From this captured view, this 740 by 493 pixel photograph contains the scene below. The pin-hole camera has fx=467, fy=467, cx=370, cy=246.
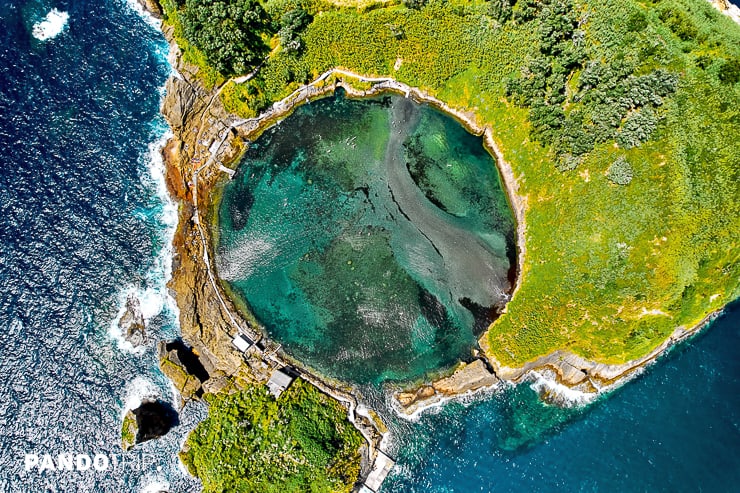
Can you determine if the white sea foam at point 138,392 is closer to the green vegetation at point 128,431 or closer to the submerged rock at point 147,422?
the submerged rock at point 147,422

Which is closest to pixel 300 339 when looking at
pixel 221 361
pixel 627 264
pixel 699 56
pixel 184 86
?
pixel 221 361

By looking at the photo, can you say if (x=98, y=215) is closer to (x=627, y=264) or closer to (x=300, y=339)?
(x=300, y=339)

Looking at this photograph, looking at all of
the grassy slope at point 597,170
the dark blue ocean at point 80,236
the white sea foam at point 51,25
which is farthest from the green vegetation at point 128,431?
the white sea foam at point 51,25

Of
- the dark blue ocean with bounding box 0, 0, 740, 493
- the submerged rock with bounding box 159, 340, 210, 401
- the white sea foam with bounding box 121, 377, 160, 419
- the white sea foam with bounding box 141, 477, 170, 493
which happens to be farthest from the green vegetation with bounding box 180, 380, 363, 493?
the white sea foam with bounding box 121, 377, 160, 419

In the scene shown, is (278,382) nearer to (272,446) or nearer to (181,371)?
(272,446)

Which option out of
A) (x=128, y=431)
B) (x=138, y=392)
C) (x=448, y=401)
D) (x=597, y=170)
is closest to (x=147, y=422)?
(x=128, y=431)
